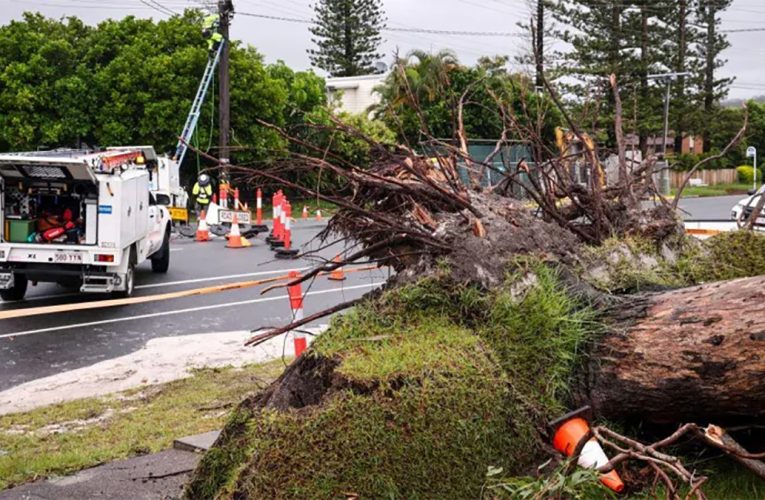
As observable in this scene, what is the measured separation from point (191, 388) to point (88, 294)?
6127 mm

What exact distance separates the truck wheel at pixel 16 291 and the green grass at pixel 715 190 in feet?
134

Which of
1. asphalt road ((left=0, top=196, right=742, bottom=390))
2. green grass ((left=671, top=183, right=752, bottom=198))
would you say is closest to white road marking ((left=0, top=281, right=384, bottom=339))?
asphalt road ((left=0, top=196, right=742, bottom=390))

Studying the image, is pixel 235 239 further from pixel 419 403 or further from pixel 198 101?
pixel 419 403

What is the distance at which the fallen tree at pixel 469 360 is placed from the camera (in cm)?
376

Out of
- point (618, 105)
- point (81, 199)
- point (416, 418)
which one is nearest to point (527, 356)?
point (416, 418)

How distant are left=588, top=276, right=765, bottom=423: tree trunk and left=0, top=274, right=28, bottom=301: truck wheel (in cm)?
1022

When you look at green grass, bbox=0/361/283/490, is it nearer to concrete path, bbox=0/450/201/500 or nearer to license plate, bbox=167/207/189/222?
concrete path, bbox=0/450/201/500

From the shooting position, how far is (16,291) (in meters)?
12.5

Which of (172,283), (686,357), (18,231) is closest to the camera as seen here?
(686,357)

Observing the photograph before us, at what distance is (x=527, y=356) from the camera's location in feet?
13.9

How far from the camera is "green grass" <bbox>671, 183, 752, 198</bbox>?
49.3m

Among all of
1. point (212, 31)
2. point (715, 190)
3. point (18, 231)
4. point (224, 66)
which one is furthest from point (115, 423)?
point (715, 190)

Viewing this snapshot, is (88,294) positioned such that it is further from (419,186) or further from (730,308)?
(730,308)

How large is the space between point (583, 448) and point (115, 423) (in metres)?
4.09
